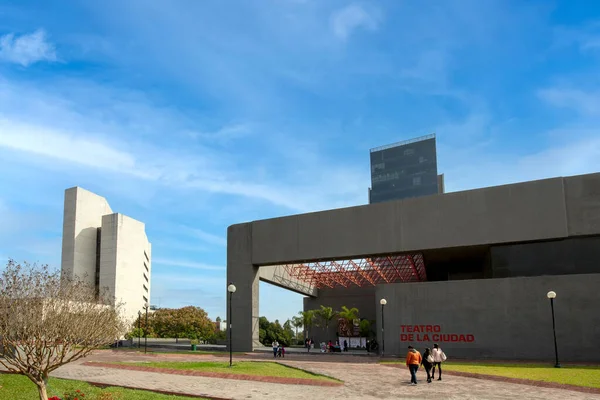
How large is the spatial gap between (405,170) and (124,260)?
90.8 m

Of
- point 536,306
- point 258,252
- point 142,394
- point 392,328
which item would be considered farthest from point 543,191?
point 142,394

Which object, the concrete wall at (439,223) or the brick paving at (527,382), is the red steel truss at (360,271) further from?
the brick paving at (527,382)

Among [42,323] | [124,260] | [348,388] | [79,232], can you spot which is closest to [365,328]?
[348,388]

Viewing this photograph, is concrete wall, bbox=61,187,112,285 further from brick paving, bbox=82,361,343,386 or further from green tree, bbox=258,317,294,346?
brick paving, bbox=82,361,343,386

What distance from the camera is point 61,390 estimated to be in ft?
53.4

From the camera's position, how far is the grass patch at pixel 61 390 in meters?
14.6

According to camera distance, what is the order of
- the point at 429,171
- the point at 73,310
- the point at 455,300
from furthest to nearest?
the point at 429,171
the point at 455,300
the point at 73,310

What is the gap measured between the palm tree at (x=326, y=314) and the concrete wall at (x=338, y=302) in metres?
1.04

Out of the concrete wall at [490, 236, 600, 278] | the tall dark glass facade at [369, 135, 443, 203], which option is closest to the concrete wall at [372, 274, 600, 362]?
the concrete wall at [490, 236, 600, 278]

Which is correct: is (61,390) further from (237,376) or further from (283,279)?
(283,279)

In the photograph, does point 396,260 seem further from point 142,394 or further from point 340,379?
point 142,394

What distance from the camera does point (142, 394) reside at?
50.5 feet

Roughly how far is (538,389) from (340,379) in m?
6.87

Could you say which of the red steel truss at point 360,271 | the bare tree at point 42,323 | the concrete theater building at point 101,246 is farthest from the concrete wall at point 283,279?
the concrete theater building at point 101,246
